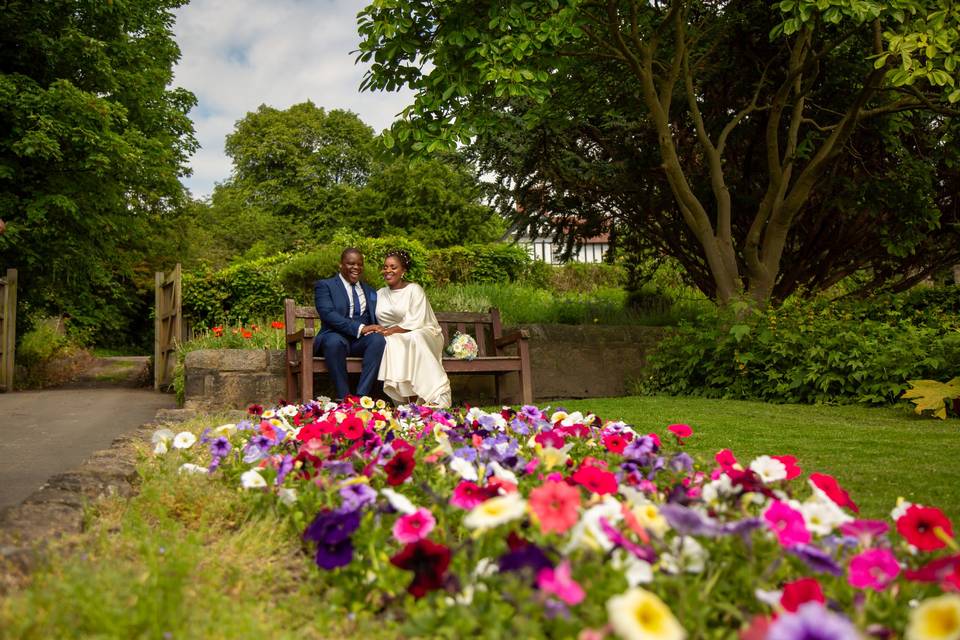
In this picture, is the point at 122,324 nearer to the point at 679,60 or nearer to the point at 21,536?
the point at 679,60

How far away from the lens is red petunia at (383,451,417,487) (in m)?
2.20

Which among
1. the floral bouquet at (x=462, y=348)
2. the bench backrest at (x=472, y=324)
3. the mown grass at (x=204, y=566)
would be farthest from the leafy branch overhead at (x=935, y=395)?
the bench backrest at (x=472, y=324)

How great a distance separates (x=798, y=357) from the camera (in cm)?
710

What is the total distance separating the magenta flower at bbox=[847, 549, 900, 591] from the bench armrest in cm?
538

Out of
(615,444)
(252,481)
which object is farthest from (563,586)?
(615,444)

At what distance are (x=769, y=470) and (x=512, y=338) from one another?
192 inches

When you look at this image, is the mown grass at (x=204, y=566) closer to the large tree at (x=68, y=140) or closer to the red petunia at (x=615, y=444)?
the red petunia at (x=615, y=444)

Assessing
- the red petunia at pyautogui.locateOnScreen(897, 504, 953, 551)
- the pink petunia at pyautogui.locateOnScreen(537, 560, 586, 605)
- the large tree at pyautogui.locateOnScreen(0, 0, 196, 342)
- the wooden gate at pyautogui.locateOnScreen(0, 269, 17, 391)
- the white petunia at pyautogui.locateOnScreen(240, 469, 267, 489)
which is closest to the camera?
the pink petunia at pyautogui.locateOnScreen(537, 560, 586, 605)

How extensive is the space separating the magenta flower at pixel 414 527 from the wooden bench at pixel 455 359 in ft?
14.4

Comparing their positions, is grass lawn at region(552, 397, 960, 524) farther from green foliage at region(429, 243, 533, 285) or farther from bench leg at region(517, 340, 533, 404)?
green foliage at region(429, 243, 533, 285)

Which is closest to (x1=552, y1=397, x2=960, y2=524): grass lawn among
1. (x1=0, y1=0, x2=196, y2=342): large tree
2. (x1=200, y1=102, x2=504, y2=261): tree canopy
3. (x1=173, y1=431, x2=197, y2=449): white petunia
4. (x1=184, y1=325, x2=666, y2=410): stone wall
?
(x1=184, y1=325, x2=666, y2=410): stone wall

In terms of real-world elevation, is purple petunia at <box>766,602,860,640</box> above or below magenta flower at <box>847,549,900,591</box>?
above

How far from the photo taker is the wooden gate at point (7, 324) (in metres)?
11.2

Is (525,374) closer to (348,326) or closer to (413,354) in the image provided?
(413,354)
